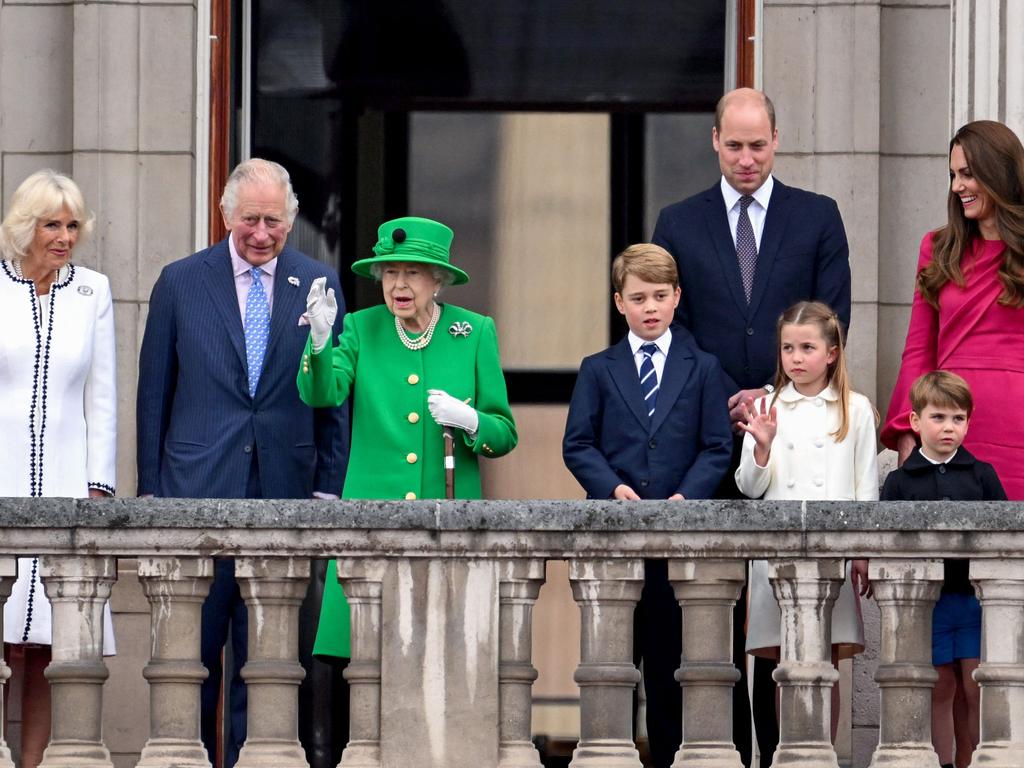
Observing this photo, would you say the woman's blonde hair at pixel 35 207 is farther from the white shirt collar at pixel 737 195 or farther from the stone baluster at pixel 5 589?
the white shirt collar at pixel 737 195

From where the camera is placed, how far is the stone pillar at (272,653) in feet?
22.5

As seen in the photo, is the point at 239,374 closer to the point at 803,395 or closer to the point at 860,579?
the point at 803,395

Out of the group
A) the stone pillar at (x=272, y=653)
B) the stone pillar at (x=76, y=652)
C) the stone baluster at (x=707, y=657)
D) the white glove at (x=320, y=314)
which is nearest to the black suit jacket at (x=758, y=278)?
the stone baluster at (x=707, y=657)

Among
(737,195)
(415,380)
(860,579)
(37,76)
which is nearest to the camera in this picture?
(860,579)

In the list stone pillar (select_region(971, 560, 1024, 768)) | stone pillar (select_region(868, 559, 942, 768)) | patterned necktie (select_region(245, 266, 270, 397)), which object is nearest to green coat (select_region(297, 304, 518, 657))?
patterned necktie (select_region(245, 266, 270, 397))

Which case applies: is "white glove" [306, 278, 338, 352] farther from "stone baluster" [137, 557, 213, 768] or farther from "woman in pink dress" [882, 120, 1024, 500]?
"woman in pink dress" [882, 120, 1024, 500]

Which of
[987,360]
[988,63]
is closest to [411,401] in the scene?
[987,360]

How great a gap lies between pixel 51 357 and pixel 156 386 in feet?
1.10

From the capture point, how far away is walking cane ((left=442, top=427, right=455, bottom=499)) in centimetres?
761

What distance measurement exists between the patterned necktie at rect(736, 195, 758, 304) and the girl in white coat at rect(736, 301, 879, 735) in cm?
32

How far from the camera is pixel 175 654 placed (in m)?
6.89

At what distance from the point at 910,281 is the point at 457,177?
1.91m

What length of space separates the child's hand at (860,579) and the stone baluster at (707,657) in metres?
0.43

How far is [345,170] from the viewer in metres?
10.4
